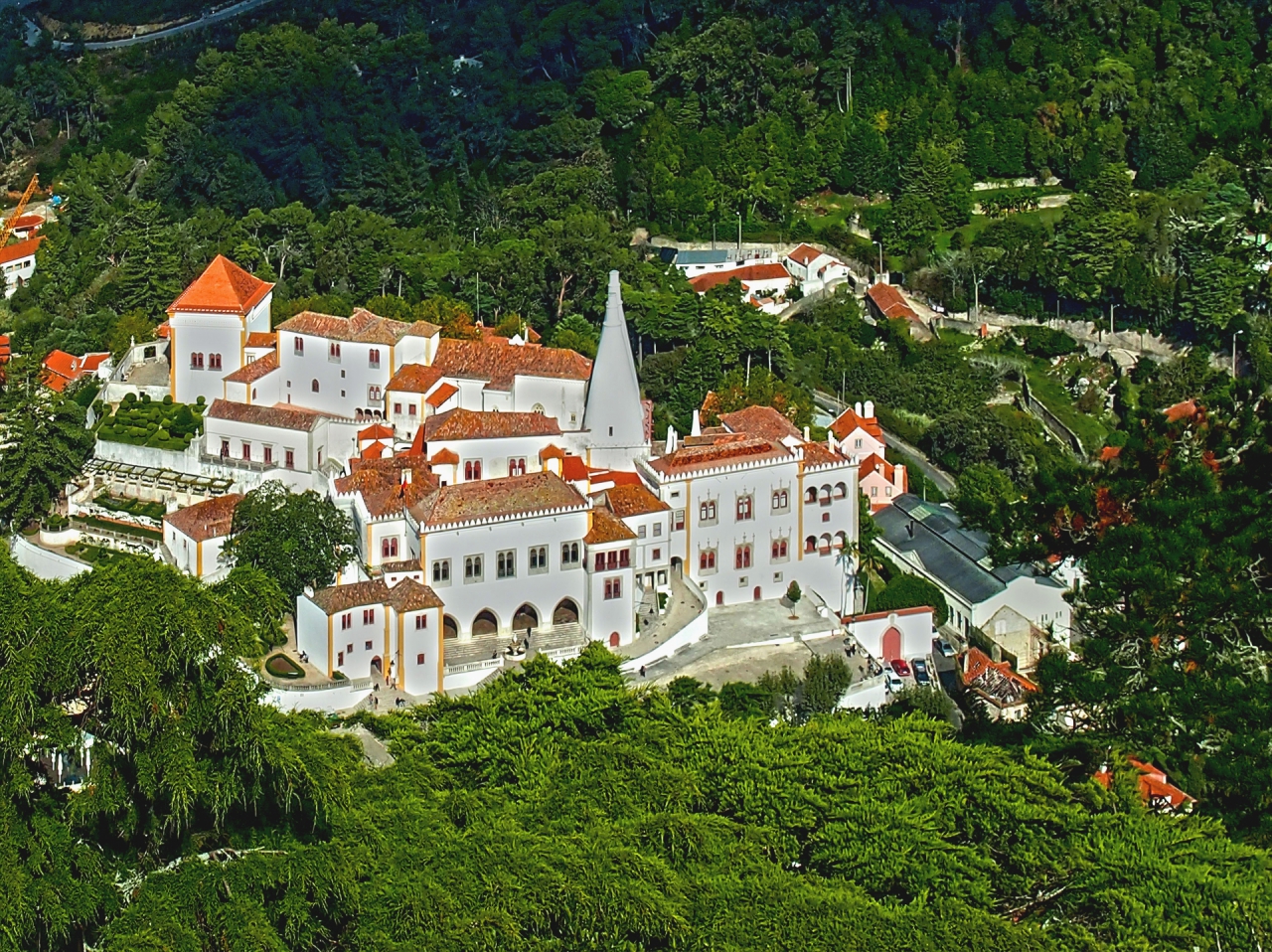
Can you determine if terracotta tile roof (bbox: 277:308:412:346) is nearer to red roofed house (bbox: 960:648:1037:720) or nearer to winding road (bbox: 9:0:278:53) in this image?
red roofed house (bbox: 960:648:1037:720)

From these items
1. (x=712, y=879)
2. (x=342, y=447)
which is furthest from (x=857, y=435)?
(x=712, y=879)

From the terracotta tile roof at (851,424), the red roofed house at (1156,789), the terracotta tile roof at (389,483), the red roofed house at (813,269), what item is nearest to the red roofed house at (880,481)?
the terracotta tile roof at (851,424)

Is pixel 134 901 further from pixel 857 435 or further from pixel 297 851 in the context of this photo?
pixel 857 435

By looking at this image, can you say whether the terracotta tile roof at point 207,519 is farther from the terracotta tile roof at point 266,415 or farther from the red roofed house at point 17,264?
the red roofed house at point 17,264

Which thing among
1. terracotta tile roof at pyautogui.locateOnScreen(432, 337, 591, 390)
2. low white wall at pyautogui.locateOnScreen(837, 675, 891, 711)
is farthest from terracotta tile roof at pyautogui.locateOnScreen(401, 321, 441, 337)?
low white wall at pyautogui.locateOnScreen(837, 675, 891, 711)

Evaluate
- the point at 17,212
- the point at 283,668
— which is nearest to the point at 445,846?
the point at 283,668

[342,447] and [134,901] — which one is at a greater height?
[134,901]
